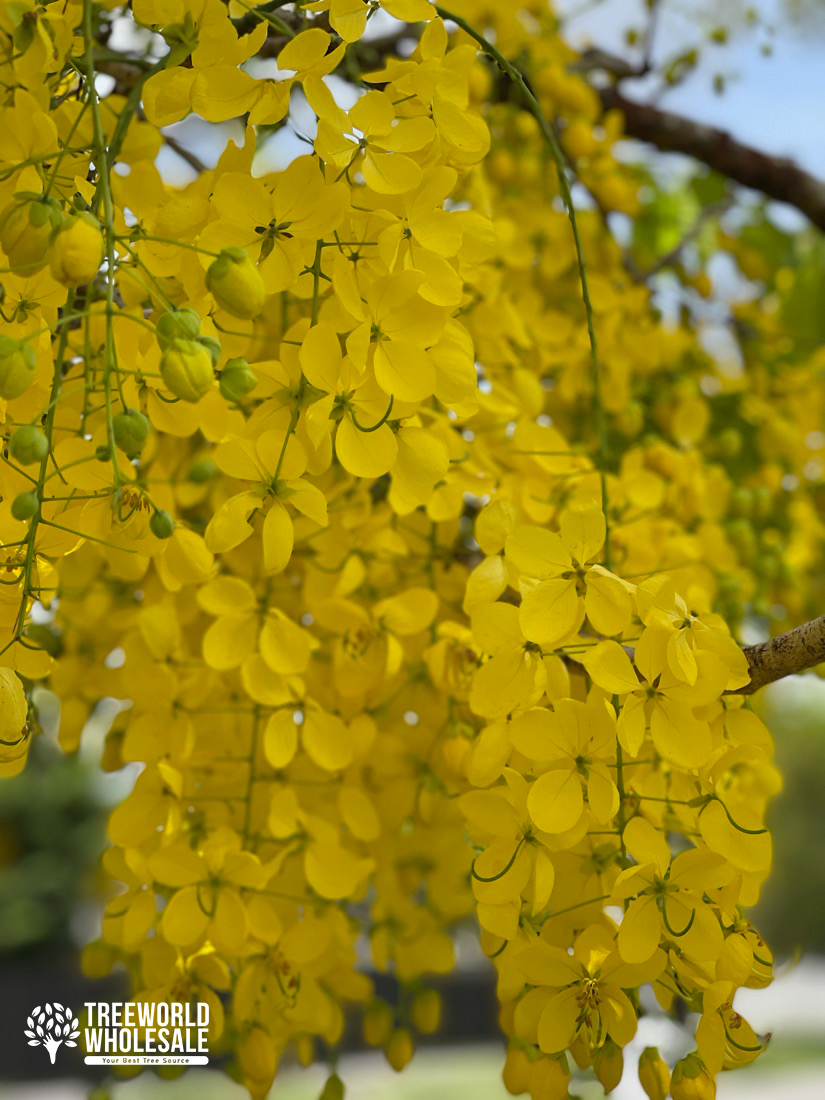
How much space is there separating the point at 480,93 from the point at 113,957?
0.54 metres

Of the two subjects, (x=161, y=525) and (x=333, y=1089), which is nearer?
(x=161, y=525)

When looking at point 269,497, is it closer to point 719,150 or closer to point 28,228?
point 28,228

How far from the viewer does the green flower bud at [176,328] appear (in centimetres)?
29

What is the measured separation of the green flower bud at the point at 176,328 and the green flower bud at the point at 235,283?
1cm

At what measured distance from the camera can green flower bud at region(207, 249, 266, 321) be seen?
0.95 ft

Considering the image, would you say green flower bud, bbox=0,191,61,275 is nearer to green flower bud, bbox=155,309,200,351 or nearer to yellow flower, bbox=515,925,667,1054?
green flower bud, bbox=155,309,200,351

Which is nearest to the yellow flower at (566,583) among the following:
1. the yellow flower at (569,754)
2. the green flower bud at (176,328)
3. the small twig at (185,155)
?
the yellow flower at (569,754)

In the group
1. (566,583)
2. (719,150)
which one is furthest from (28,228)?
(719,150)

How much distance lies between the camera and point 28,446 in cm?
29

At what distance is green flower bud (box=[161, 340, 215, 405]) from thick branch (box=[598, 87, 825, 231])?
0.72 metres

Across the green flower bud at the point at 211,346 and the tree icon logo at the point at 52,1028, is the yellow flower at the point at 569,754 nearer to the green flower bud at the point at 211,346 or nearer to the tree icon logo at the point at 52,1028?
the green flower bud at the point at 211,346

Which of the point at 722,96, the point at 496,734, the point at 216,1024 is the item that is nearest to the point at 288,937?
the point at 216,1024

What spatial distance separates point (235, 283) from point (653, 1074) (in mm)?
301

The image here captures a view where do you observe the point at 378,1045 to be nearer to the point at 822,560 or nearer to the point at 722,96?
the point at 822,560
